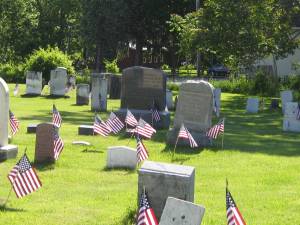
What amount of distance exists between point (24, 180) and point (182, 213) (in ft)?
12.1

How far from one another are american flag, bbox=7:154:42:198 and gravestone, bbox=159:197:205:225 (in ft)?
10.8

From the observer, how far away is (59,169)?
42.9ft

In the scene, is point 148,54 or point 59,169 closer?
point 59,169

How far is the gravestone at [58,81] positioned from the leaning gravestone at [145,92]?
11.9 metres

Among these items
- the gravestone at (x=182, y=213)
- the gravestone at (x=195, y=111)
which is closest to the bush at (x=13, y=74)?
the gravestone at (x=195, y=111)

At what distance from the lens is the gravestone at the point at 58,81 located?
107ft

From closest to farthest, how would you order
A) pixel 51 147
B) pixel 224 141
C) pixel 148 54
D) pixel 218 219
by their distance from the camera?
pixel 218 219
pixel 51 147
pixel 224 141
pixel 148 54

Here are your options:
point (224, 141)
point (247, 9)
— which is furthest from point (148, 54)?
point (224, 141)

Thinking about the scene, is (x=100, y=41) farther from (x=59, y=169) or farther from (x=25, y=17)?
(x=59, y=169)

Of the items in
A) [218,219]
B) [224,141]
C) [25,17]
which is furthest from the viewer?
[25,17]

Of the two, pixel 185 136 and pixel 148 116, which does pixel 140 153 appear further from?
pixel 148 116

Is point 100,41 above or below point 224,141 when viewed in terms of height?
above

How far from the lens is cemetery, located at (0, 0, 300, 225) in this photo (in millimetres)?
9211

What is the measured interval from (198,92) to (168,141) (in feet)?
5.30
